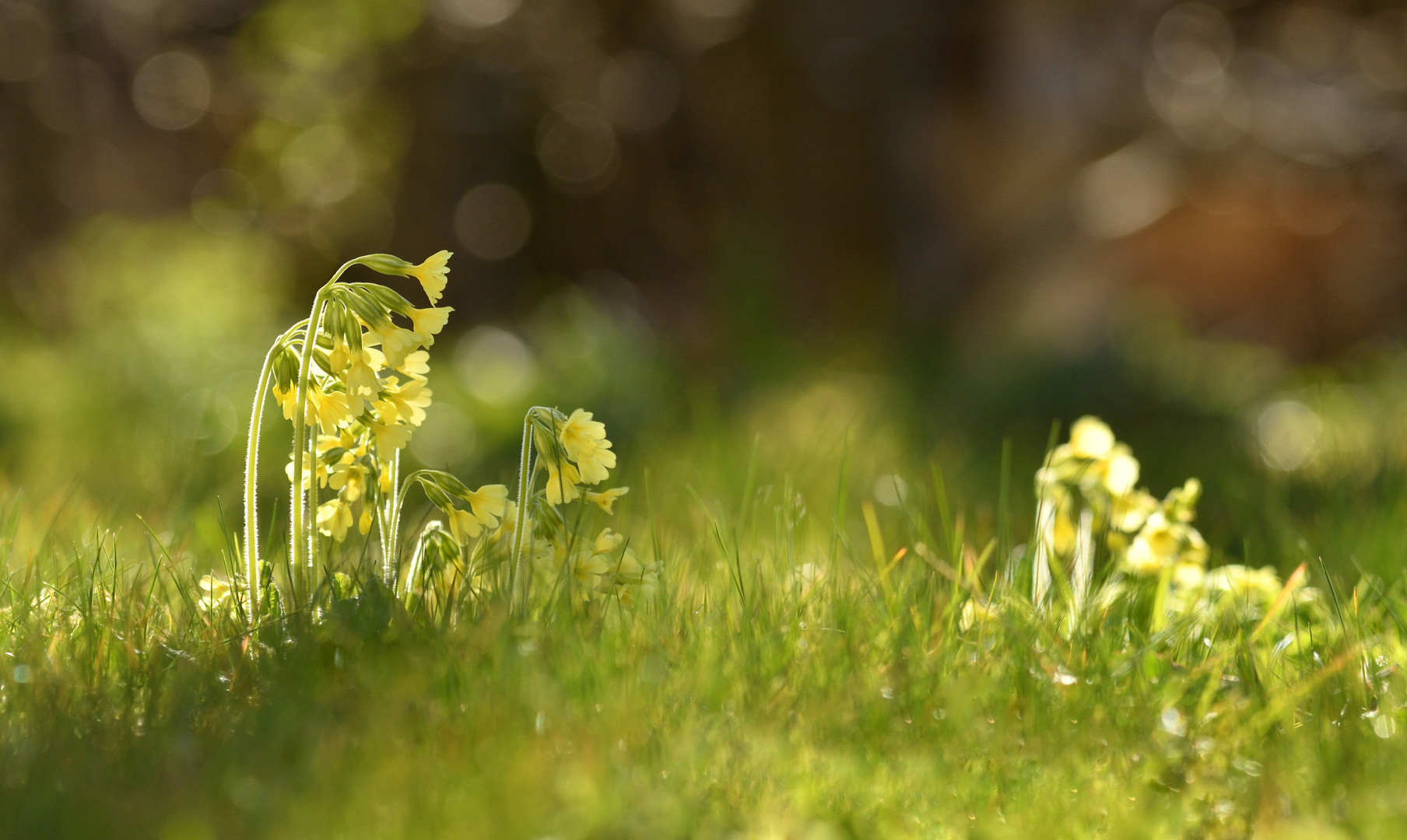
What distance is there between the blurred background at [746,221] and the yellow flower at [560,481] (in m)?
1.41

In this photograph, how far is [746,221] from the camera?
240 inches

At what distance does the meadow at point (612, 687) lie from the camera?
120 cm

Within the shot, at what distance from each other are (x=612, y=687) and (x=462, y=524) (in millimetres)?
334

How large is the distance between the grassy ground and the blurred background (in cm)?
141

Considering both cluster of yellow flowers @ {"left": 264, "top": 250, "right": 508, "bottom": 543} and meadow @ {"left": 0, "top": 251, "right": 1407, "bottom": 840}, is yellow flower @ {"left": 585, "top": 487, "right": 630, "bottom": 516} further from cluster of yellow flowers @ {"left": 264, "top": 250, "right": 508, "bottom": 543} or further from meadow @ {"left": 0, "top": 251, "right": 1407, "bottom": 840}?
cluster of yellow flowers @ {"left": 264, "top": 250, "right": 508, "bottom": 543}

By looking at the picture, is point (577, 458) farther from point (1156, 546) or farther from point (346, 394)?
point (1156, 546)

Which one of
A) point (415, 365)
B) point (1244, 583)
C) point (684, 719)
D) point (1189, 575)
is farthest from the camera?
point (1189, 575)

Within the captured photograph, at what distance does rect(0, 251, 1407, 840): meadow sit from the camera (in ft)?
3.93

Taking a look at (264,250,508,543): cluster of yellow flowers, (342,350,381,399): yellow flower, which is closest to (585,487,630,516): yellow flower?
(264,250,508,543): cluster of yellow flowers

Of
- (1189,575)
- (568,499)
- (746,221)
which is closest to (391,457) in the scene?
(568,499)

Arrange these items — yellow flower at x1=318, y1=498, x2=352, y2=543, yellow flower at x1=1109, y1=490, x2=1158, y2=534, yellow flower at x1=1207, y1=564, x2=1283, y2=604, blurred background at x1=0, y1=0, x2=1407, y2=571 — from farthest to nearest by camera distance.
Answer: blurred background at x1=0, y1=0, x2=1407, y2=571, yellow flower at x1=1109, y1=490, x2=1158, y2=534, yellow flower at x1=1207, y1=564, x2=1283, y2=604, yellow flower at x1=318, y1=498, x2=352, y2=543

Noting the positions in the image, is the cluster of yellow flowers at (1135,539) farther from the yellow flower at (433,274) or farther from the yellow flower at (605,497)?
the yellow flower at (433,274)

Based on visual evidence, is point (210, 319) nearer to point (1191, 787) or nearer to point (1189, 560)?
point (1189, 560)

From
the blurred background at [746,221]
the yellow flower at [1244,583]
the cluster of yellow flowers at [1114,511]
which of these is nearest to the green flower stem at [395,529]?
the cluster of yellow flowers at [1114,511]
